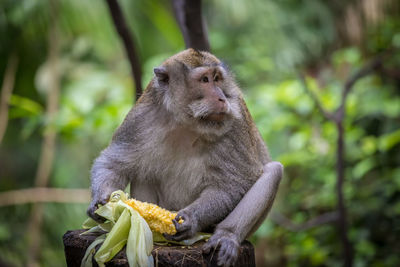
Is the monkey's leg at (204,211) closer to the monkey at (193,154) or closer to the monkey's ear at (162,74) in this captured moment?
the monkey at (193,154)

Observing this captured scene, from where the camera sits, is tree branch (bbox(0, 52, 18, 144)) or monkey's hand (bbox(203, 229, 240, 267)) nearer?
monkey's hand (bbox(203, 229, 240, 267))

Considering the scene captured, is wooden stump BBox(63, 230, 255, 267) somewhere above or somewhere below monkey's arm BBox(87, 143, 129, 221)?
below

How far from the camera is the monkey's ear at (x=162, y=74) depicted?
13.2 feet

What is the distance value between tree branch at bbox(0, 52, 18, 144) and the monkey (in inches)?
159

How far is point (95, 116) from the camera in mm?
6121

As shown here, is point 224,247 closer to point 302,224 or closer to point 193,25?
point 193,25

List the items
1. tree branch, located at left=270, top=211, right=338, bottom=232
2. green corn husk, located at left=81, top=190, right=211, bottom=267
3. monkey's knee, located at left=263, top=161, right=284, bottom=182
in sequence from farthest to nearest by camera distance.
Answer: tree branch, located at left=270, top=211, right=338, bottom=232
monkey's knee, located at left=263, top=161, right=284, bottom=182
green corn husk, located at left=81, top=190, right=211, bottom=267

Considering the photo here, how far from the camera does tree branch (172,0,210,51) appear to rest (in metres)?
5.26

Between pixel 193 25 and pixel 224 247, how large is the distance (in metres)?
2.64

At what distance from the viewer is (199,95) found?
3.88m

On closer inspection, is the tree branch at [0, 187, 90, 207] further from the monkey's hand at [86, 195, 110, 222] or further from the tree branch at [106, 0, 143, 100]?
the monkey's hand at [86, 195, 110, 222]

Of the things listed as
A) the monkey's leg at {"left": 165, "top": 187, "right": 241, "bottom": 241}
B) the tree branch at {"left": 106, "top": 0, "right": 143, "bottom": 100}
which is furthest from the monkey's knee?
the tree branch at {"left": 106, "top": 0, "right": 143, "bottom": 100}

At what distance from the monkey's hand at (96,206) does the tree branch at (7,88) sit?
13.9 feet

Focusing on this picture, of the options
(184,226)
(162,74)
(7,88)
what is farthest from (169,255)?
Answer: (7,88)
